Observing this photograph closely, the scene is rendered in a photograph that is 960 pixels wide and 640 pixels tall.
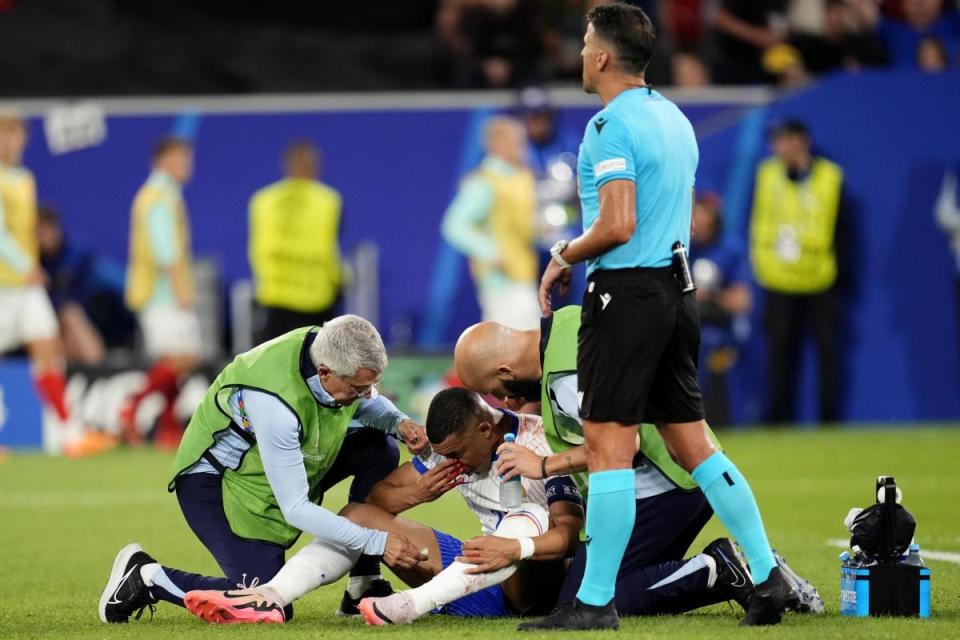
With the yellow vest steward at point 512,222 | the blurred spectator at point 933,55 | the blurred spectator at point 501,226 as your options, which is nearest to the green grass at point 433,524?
the blurred spectator at point 501,226

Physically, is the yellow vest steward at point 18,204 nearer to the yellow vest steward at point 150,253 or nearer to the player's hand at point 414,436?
the yellow vest steward at point 150,253

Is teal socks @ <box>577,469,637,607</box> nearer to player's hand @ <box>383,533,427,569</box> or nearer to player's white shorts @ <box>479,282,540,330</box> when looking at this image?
player's hand @ <box>383,533,427,569</box>

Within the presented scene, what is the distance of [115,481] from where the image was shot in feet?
35.7

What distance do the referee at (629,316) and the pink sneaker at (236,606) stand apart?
0.95 metres

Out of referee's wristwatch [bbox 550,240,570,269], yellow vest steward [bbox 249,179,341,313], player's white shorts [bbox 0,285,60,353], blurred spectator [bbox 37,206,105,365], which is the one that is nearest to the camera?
referee's wristwatch [bbox 550,240,570,269]

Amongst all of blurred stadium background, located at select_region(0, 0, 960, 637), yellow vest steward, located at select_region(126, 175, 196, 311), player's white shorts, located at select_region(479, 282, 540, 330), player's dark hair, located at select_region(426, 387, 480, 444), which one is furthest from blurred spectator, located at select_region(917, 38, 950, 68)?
player's dark hair, located at select_region(426, 387, 480, 444)

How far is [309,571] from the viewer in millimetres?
5488

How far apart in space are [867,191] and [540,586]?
8759 mm

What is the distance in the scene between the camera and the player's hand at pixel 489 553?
529cm

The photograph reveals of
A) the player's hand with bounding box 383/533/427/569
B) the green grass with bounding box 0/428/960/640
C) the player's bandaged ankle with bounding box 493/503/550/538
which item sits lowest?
the green grass with bounding box 0/428/960/640

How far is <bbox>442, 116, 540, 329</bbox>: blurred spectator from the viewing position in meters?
13.3

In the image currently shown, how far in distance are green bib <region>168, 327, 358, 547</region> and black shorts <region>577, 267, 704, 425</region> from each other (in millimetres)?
1085

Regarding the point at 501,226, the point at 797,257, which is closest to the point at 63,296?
the point at 501,226

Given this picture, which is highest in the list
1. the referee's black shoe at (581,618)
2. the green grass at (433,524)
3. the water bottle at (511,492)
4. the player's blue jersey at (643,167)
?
the player's blue jersey at (643,167)
